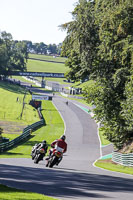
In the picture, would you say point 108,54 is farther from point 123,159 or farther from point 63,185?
point 63,185

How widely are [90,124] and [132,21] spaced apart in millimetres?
44777

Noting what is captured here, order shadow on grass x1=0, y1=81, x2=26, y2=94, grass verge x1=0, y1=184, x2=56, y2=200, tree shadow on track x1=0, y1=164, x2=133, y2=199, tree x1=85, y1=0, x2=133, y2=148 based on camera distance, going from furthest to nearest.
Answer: shadow on grass x1=0, y1=81, x2=26, y2=94, tree x1=85, y1=0, x2=133, y2=148, tree shadow on track x1=0, y1=164, x2=133, y2=199, grass verge x1=0, y1=184, x2=56, y2=200

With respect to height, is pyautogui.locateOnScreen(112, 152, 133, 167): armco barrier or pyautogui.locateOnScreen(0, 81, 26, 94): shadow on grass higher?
pyautogui.locateOnScreen(112, 152, 133, 167): armco barrier

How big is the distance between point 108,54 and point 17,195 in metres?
18.8

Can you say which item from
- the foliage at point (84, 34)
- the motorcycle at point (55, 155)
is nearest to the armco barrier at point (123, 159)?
the foliage at point (84, 34)

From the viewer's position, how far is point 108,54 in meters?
28.3

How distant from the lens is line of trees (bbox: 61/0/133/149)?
88.4ft

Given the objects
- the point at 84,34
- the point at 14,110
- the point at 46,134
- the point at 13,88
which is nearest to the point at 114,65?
the point at 84,34

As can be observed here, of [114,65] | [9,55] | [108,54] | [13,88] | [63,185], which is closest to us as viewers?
[63,185]

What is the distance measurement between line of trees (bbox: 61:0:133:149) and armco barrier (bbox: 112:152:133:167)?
1653mm

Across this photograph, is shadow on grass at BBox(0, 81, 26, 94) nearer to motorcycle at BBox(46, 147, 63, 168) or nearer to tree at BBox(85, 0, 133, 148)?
tree at BBox(85, 0, 133, 148)

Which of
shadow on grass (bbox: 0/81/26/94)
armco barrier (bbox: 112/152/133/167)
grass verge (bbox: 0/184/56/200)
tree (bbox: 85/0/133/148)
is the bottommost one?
shadow on grass (bbox: 0/81/26/94)

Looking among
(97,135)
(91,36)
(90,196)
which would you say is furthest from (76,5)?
(97,135)

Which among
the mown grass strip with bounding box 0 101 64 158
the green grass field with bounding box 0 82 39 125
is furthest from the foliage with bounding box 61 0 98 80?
the green grass field with bounding box 0 82 39 125
